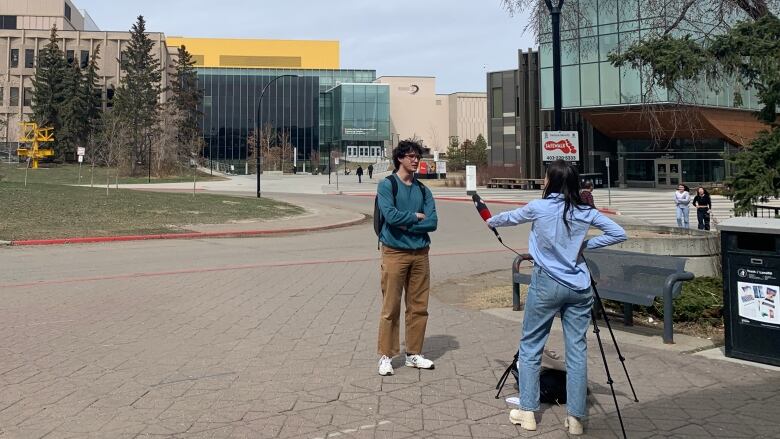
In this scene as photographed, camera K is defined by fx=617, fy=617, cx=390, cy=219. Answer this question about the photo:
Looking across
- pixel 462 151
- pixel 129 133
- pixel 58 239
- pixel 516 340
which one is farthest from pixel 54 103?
pixel 516 340

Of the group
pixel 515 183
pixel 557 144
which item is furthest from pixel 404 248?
pixel 515 183

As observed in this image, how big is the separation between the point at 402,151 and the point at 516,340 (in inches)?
96.7

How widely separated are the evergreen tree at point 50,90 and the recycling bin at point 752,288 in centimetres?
8000

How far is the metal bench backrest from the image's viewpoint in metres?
6.18

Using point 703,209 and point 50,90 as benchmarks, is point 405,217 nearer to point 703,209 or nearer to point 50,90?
point 703,209

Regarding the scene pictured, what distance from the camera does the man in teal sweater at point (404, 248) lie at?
494cm

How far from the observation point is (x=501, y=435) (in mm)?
3871

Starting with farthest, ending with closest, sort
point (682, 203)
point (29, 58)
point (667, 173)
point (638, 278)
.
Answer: point (29, 58), point (667, 173), point (682, 203), point (638, 278)

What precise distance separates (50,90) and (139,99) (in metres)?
13.0

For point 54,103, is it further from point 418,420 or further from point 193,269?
point 418,420

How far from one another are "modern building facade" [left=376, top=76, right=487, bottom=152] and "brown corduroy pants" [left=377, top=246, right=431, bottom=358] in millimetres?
106081

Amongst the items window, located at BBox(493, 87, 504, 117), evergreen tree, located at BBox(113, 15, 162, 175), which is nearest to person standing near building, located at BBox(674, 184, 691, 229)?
window, located at BBox(493, 87, 504, 117)

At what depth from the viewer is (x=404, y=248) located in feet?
16.3

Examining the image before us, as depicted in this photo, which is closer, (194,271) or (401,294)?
(401,294)
